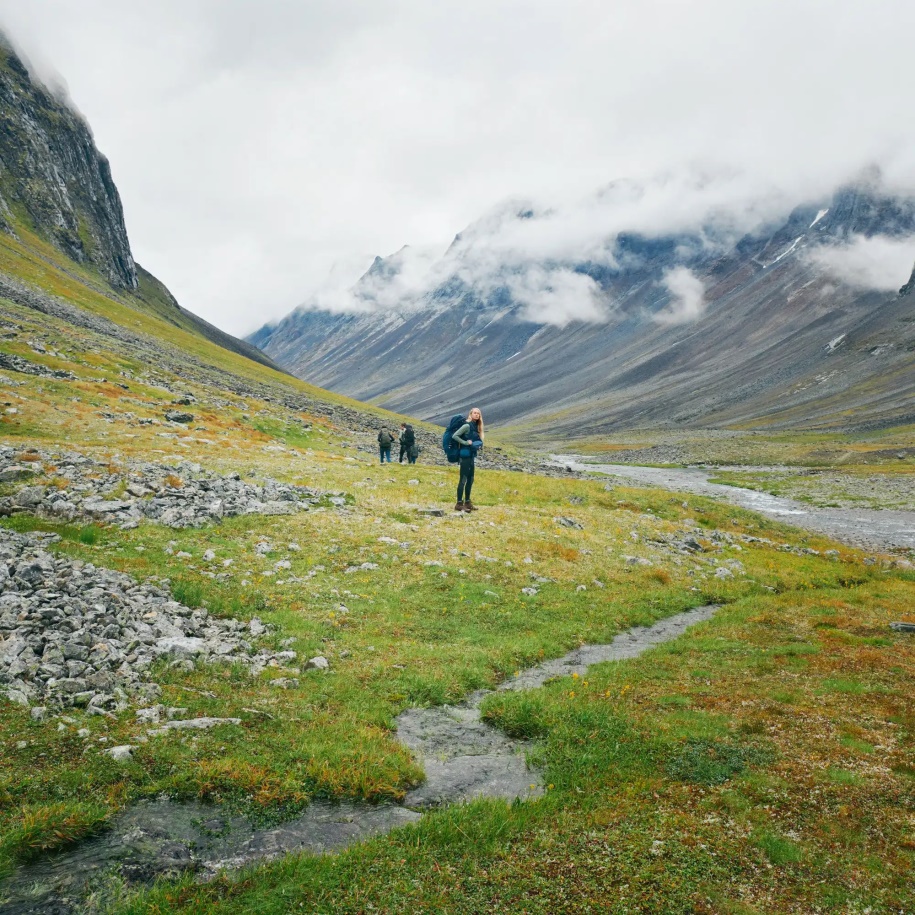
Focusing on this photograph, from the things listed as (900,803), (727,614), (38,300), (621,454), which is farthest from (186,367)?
(621,454)

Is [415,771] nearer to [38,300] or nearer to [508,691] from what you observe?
[508,691]

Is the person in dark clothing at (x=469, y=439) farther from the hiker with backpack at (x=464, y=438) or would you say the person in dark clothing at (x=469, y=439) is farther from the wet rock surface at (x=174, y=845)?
the wet rock surface at (x=174, y=845)

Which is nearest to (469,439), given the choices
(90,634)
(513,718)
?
(513,718)

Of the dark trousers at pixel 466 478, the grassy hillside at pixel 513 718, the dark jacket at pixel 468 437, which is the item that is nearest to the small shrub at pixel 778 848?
the grassy hillside at pixel 513 718

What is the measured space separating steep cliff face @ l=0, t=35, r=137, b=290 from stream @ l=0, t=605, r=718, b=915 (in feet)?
499

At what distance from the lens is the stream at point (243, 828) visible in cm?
655

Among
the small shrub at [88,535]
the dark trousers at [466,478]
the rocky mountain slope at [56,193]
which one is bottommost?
the small shrub at [88,535]

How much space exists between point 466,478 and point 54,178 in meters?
178

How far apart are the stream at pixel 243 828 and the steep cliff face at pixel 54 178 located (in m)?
152

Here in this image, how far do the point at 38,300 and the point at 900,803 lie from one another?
100007 millimetres

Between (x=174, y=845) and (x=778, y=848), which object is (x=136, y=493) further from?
(x=778, y=848)

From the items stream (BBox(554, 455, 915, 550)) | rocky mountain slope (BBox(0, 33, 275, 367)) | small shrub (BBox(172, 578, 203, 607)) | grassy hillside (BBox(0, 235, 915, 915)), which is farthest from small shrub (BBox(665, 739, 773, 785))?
rocky mountain slope (BBox(0, 33, 275, 367))

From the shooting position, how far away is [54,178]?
150 metres

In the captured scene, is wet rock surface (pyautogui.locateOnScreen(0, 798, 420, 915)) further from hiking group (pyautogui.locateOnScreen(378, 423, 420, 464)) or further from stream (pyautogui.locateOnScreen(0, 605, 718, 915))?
hiking group (pyautogui.locateOnScreen(378, 423, 420, 464))
